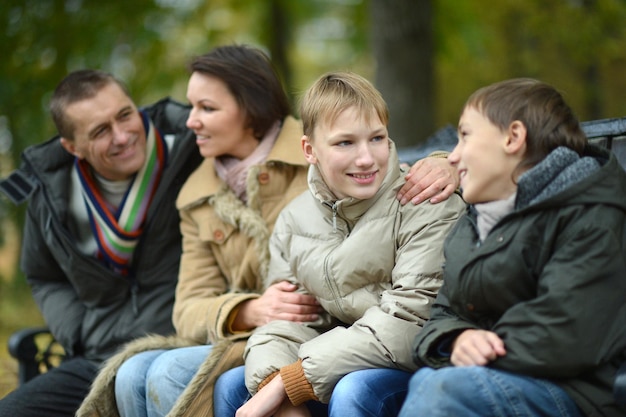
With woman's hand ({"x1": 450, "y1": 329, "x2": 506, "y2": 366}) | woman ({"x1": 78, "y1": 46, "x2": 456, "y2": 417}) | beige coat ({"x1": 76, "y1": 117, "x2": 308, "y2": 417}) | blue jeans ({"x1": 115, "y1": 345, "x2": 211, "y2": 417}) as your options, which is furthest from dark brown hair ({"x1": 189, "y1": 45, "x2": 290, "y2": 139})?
woman's hand ({"x1": 450, "y1": 329, "x2": 506, "y2": 366})

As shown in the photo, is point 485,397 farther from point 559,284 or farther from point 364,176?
point 364,176

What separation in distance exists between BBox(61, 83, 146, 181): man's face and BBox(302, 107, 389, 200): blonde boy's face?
1411mm

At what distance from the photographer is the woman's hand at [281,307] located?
3.44 meters

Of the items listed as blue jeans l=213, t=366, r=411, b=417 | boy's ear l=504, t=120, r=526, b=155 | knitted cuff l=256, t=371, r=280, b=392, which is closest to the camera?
boy's ear l=504, t=120, r=526, b=155

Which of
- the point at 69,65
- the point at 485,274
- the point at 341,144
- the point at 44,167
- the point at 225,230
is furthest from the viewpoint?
the point at 69,65

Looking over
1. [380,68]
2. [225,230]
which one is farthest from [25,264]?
[380,68]

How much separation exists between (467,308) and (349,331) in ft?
1.41

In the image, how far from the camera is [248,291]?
3.96 metres

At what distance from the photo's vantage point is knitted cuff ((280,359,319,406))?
2977 mm

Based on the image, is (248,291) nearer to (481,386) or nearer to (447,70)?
(481,386)

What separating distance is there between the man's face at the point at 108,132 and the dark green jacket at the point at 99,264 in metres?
0.18

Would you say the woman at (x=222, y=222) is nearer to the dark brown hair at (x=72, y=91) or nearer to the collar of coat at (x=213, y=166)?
the collar of coat at (x=213, y=166)

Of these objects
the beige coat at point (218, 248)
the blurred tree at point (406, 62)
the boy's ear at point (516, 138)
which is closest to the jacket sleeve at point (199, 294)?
the beige coat at point (218, 248)

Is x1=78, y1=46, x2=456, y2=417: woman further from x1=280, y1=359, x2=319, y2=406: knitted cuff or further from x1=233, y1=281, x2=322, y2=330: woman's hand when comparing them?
x1=280, y1=359, x2=319, y2=406: knitted cuff
